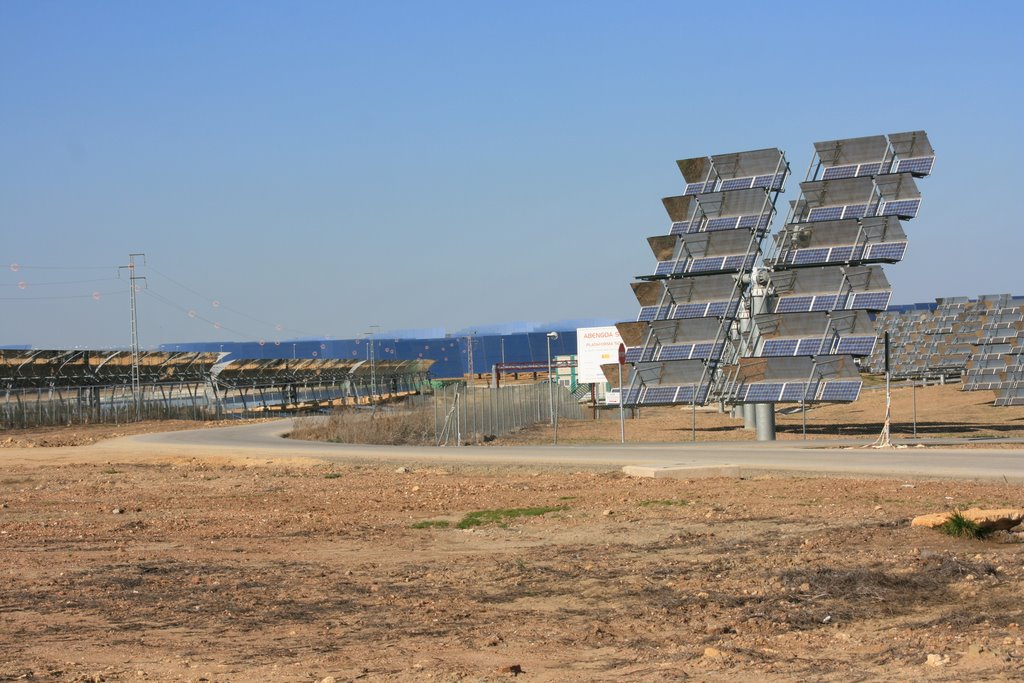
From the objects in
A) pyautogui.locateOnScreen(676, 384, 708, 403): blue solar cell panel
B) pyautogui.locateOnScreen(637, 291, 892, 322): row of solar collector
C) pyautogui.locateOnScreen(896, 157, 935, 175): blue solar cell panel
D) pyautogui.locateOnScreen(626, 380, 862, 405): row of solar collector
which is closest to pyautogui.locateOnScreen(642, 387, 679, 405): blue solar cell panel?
pyautogui.locateOnScreen(676, 384, 708, 403): blue solar cell panel

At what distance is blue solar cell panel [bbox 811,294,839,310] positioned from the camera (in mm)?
35969

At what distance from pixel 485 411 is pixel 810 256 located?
13137 millimetres

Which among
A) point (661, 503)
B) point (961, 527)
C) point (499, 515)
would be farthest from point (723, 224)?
point (961, 527)

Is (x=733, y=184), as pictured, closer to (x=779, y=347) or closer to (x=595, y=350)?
(x=779, y=347)

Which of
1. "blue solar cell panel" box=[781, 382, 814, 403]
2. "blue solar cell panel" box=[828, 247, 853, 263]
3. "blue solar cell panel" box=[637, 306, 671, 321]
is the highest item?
"blue solar cell panel" box=[828, 247, 853, 263]

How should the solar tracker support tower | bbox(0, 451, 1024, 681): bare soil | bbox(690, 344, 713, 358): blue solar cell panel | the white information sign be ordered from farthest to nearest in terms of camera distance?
the white information sign, the solar tracker support tower, bbox(690, 344, 713, 358): blue solar cell panel, bbox(0, 451, 1024, 681): bare soil

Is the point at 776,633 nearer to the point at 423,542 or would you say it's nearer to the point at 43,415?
the point at 423,542

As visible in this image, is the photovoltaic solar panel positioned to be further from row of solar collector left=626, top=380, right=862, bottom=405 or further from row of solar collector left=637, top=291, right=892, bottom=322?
row of solar collector left=626, top=380, right=862, bottom=405

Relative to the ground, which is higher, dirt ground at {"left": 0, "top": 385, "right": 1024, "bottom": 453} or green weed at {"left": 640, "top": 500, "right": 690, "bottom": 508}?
green weed at {"left": 640, "top": 500, "right": 690, "bottom": 508}

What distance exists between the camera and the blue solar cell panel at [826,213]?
37.7 m

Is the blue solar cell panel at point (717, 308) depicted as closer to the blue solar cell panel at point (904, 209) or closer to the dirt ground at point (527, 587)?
the blue solar cell panel at point (904, 209)

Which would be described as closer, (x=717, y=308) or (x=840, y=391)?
(x=840, y=391)

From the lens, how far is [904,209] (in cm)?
3688

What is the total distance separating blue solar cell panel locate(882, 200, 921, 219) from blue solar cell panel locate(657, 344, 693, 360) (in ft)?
24.8
